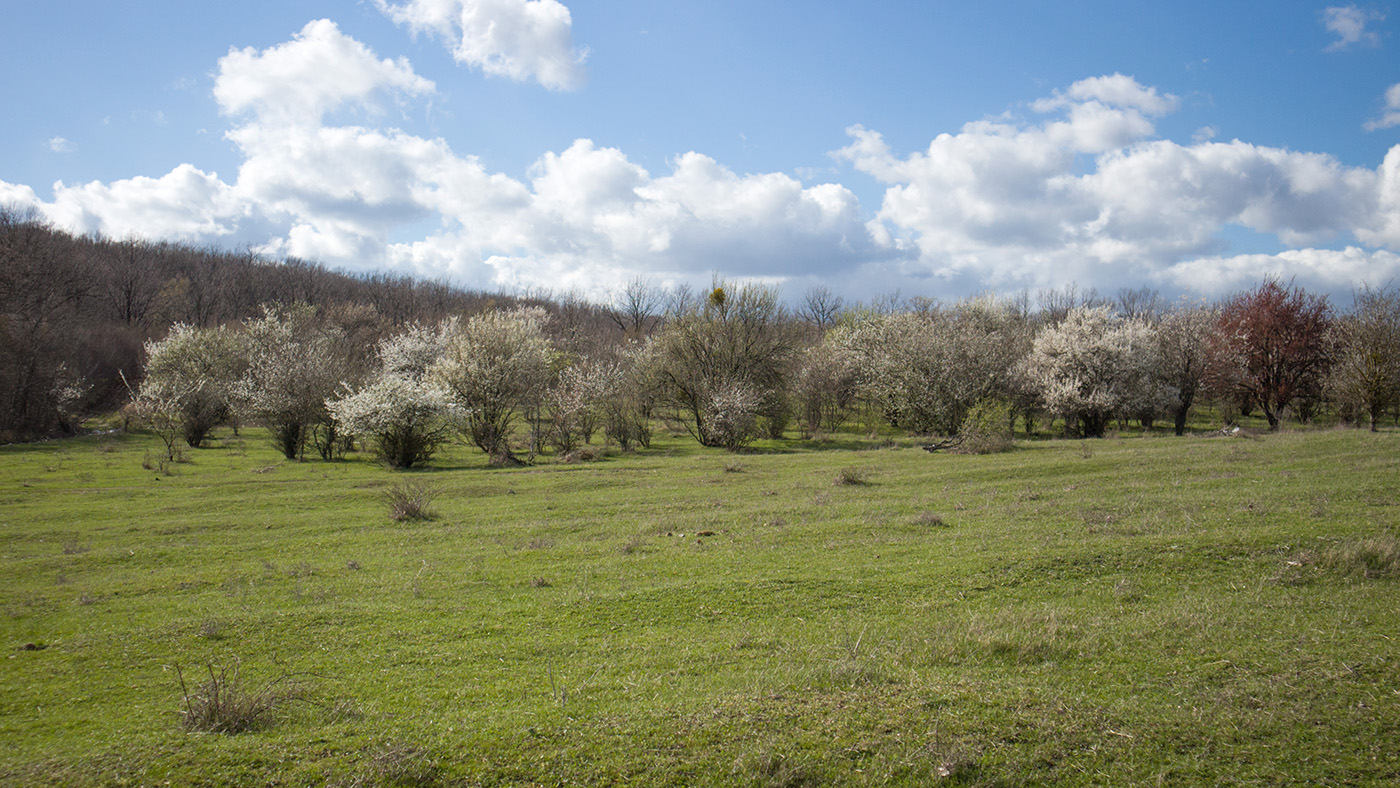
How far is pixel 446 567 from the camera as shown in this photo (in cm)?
1245

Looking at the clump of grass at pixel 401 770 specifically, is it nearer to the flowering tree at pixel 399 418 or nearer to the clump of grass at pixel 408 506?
the clump of grass at pixel 408 506

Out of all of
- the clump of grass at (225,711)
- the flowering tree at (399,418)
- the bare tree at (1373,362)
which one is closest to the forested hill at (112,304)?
the flowering tree at (399,418)

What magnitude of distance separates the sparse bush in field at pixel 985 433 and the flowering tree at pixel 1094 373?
12355 mm

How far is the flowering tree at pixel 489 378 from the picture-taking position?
1355 inches

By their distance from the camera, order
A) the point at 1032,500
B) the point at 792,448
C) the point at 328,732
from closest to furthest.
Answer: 1. the point at 328,732
2. the point at 1032,500
3. the point at 792,448

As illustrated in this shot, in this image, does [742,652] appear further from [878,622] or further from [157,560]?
[157,560]

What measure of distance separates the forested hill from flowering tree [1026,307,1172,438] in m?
47.5

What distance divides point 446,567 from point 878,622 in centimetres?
816

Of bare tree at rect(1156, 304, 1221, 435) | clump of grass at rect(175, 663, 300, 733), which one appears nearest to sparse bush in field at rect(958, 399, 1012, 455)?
bare tree at rect(1156, 304, 1221, 435)

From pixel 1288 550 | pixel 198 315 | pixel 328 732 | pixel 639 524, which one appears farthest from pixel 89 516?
pixel 198 315

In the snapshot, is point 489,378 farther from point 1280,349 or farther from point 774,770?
point 1280,349

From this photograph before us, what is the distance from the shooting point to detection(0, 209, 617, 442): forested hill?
41438 millimetres

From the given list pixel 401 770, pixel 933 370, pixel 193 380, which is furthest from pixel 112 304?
pixel 401 770

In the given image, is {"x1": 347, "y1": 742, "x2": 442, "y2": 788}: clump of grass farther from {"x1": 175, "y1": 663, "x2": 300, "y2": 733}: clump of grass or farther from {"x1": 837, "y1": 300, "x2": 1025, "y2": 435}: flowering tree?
A: {"x1": 837, "y1": 300, "x2": 1025, "y2": 435}: flowering tree
